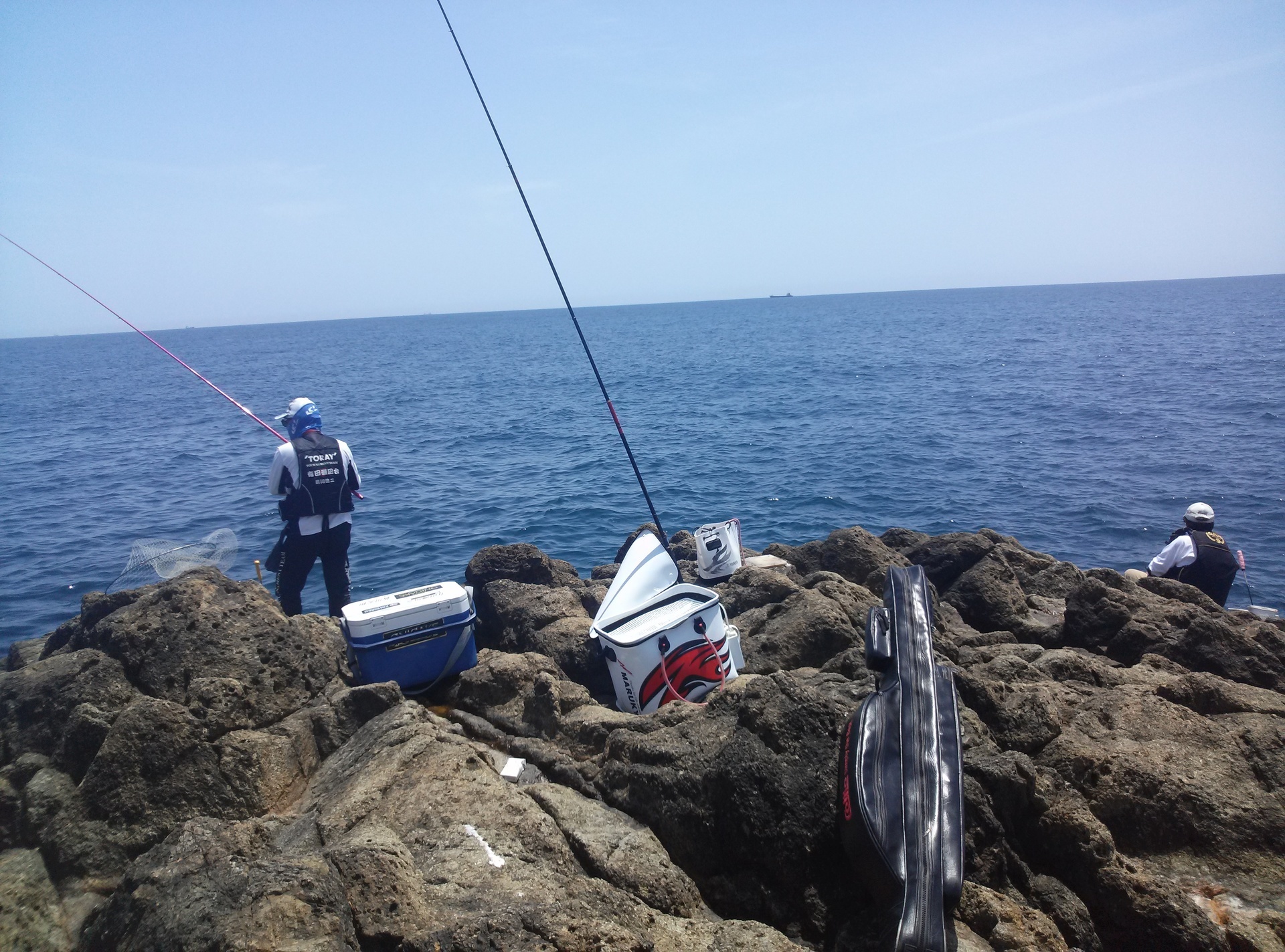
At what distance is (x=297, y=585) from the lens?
6.78 metres

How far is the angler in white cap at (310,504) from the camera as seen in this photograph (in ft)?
21.2

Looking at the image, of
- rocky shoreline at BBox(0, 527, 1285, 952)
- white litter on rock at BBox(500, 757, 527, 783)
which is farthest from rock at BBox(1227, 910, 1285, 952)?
white litter on rock at BBox(500, 757, 527, 783)

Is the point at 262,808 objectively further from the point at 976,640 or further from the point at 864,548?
the point at 864,548

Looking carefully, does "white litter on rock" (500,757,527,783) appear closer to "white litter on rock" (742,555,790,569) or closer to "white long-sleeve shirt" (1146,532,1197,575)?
"white litter on rock" (742,555,790,569)

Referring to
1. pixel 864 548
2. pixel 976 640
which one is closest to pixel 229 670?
pixel 976 640

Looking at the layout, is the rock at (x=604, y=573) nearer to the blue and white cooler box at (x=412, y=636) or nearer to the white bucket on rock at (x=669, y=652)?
the blue and white cooler box at (x=412, y=636)

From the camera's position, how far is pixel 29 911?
318 cm

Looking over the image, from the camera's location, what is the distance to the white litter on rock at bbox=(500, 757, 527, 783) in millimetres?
4043

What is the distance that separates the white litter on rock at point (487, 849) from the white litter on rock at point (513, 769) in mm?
780

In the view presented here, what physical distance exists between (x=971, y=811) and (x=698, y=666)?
191 cm

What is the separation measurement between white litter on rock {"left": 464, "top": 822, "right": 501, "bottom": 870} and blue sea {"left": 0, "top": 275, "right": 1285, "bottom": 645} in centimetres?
869

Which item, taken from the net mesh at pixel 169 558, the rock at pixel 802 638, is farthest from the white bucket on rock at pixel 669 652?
the net mesh at pixel 169 558

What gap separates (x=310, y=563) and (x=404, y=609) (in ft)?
6.82

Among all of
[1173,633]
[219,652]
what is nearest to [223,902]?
A: [219,652]
